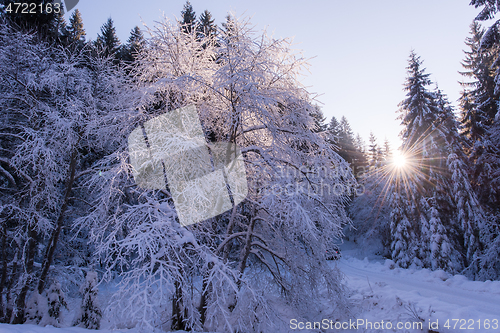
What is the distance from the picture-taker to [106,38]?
2397 centimetres

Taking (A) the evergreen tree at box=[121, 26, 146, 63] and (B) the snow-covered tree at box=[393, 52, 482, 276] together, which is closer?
(A) the evergreen tree at box=[121, 26, 146, 63]

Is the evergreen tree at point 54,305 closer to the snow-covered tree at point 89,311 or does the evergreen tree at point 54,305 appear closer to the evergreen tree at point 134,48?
the snow-covered tree at point 89,311

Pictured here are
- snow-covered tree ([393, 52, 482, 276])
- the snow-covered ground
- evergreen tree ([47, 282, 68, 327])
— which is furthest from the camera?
snow-covered tree ([393, 52, 482, 276])

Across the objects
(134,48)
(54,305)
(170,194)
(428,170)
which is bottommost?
(54,305)

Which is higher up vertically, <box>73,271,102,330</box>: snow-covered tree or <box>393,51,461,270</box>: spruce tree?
<box>393,51,461,270</box>: spruce tree

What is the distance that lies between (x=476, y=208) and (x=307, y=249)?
1308cm

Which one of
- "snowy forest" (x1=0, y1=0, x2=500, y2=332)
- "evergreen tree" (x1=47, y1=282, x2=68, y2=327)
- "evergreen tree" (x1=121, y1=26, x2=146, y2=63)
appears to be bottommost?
"evergreen tree" (x1=47, y1=282, x2=68, y2=327)

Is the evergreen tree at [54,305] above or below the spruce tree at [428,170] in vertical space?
below

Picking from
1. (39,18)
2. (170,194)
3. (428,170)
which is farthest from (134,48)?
(428,170)

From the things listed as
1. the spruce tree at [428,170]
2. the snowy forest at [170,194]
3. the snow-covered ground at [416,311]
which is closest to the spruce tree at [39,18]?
the snowy forest at [170,194]

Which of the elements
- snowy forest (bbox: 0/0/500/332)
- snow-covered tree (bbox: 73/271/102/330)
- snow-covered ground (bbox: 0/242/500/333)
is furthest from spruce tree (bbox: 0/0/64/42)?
snow-covered ground (bbox: 0/242/500/333)

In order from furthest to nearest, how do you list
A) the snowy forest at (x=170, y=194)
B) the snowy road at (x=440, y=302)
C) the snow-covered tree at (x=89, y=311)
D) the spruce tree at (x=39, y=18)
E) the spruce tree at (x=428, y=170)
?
the spruce tree at (x=428, y=170)
the spruce tree at (x=39, y=18)
the snow-covered tree at (x=89, y=311)
the snowy road at (x=440, y=302)
the snowy forest at (x=170, y=194)

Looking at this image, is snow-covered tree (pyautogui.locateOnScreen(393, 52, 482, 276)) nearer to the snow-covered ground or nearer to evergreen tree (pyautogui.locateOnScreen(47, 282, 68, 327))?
the snow-covered ground

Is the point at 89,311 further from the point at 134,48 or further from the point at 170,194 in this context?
the point at 134,48
